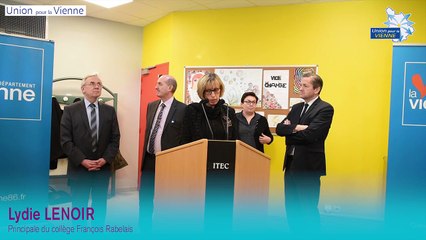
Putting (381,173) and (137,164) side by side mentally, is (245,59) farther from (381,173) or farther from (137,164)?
(137,164)

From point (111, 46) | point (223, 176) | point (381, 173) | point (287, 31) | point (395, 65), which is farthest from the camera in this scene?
point (111, 46)

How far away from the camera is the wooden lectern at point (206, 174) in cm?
172

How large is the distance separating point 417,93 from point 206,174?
269cm

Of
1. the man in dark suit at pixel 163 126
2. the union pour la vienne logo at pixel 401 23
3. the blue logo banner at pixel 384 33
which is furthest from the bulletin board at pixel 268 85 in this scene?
the man in dark suit at pixel 163 126

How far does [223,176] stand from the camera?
1751 mm

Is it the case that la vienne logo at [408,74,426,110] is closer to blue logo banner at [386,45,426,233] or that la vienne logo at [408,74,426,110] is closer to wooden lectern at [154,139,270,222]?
blue logo banner at [386,45,426,233]

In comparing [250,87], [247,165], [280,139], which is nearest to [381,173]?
[280,139]

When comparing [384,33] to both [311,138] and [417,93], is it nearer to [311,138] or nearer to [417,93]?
[417,93]

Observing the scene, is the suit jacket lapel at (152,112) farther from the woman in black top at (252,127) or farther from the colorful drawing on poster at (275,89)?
the colorful drawing on poster at (275,89)

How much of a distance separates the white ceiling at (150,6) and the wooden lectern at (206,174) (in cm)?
313

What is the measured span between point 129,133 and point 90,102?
10.2 feet

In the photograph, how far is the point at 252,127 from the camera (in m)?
3.71

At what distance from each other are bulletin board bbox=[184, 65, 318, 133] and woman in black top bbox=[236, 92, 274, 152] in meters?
0.74

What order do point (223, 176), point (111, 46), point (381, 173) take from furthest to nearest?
point (111, 46) → point (381, 173) → point (223, 176)
